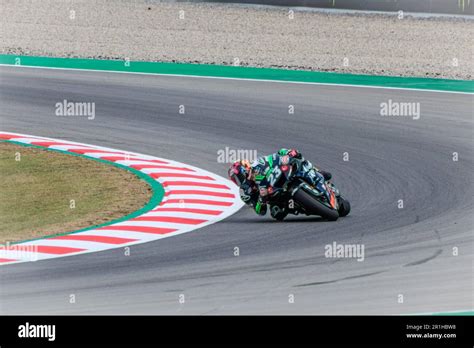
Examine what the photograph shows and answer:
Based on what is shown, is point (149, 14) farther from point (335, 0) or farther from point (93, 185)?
point (93, 185)

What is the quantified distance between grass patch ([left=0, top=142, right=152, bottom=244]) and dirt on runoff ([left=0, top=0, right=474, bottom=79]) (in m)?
9.99

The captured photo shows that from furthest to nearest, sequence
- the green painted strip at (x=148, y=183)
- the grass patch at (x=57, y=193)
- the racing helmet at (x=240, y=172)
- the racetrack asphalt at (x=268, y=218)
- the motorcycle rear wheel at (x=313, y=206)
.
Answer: the racing helmet at (x=240, y=172)
the grass patch at (x=57, y=193)
the green painted strip at (x=148, y=183)
the motorcycle rear wheel at (x=313, y=206)
the racetrack asphalt at (x=268, y=218)

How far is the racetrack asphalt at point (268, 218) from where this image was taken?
11.7m

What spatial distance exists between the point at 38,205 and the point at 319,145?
616 cm

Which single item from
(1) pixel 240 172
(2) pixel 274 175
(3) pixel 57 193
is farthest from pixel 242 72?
(2) pixel 274 175

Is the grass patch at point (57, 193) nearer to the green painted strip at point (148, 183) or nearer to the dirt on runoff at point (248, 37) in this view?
the green painted strip at point (148, 183)

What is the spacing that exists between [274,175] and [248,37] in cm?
1629

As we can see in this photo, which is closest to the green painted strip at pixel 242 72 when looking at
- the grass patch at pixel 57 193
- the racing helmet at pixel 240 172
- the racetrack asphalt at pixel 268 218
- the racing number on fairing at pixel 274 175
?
the racetrack asphalt at pixel 268 218

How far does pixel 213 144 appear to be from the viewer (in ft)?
66.4

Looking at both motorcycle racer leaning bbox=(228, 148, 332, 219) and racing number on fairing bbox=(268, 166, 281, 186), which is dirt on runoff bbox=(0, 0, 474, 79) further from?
racing number on fairing bbox=(268, 166, 281, 186)

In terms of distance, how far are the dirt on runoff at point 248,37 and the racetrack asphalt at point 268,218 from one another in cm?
270

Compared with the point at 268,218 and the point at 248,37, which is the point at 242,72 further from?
the point at 268,218

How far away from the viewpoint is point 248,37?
A: 30.5m
